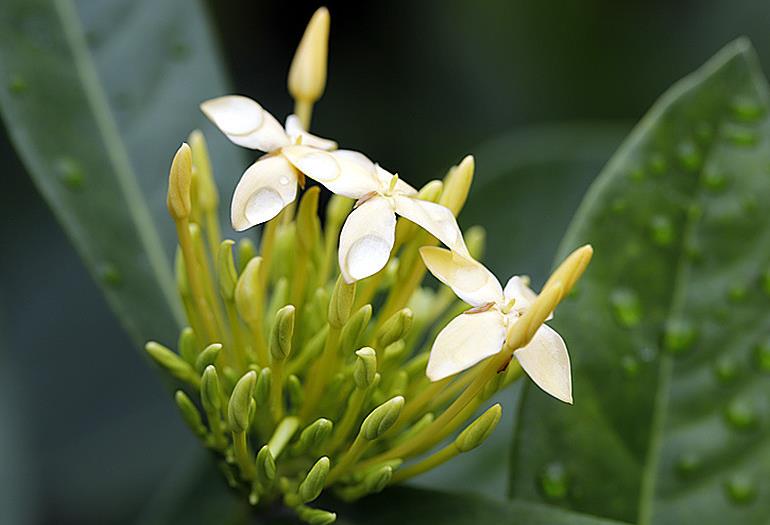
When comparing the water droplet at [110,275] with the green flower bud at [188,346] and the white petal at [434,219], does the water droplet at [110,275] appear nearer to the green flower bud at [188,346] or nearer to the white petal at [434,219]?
the green flower bud at [188,346]

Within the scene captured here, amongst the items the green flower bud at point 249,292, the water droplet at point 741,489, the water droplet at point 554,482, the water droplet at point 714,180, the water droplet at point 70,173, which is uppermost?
the water droplet at point 70,173

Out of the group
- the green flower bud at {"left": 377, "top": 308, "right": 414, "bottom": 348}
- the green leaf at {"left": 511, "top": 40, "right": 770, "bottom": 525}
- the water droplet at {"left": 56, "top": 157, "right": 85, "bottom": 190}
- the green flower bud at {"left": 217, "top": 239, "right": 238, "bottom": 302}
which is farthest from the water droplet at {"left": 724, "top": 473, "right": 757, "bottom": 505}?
the water droplet at {"left": 56, "top": 157, "right": 85, "bottom": 190}

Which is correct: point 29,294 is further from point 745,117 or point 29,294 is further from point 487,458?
point 745,117

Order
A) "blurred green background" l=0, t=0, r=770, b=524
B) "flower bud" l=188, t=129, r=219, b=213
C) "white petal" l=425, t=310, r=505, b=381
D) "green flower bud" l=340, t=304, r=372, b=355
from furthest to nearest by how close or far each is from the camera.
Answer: "blurred green background" l=0, t=0, r=770, b=524 < "flower bud" l=188, t=129, r=219, b=213 < "green flower bud" l=340, t=304, r=372, b=355 < "white petal" l=425, t=310, r=505, b=381

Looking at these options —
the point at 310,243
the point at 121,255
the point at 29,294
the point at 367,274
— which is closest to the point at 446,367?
the point at 367,274

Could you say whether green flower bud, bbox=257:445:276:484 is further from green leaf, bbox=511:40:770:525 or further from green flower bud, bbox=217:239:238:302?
green leaf, bbox=511:40:770:525

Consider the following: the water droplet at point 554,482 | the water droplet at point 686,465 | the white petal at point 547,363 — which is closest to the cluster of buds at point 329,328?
the white petal at point 547,363

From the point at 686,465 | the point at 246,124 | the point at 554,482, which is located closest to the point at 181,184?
the point at 246,124
